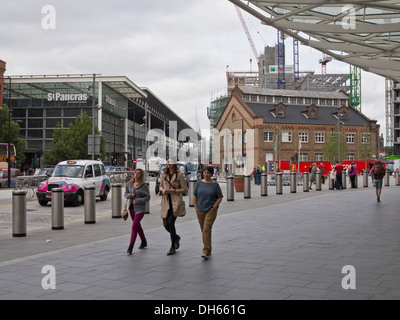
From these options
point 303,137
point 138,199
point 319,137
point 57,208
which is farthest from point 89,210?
point 319,137

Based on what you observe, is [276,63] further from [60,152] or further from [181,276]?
[181,276]

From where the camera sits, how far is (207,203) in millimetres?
7695

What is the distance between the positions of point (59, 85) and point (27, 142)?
372 inches

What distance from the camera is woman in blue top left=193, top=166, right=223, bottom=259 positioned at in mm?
7578

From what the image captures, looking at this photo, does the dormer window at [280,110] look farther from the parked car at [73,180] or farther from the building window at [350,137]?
the parked car at [73,180]

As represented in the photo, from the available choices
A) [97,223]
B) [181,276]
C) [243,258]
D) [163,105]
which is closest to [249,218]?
[97,223]

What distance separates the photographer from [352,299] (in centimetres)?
496

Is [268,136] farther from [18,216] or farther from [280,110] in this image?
[18,216]

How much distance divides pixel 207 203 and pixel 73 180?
11928 mm

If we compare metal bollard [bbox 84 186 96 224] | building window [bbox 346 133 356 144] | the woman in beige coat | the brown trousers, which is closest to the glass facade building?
building window [bbox 346 133 356 144]

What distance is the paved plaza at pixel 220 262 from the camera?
537 centimetres

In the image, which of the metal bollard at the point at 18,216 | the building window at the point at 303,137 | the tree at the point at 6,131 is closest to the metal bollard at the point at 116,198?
the metal bollard at the point at 18,216
